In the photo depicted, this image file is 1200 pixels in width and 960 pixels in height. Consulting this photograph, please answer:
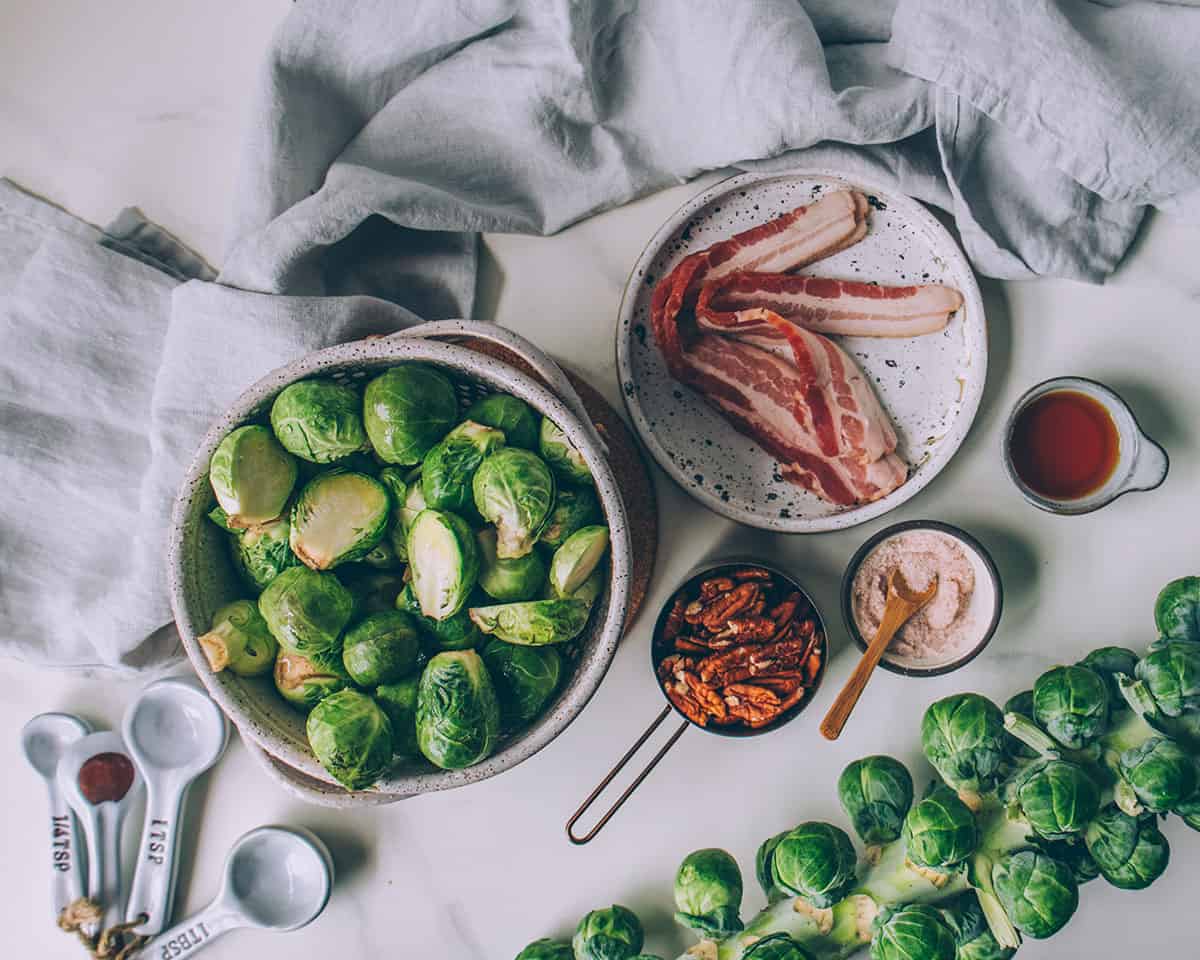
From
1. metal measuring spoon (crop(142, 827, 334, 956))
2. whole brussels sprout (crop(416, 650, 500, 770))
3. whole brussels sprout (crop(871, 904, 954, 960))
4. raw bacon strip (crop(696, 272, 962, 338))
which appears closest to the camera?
whole brussels sprout (crop(416, 650, 500, 770))

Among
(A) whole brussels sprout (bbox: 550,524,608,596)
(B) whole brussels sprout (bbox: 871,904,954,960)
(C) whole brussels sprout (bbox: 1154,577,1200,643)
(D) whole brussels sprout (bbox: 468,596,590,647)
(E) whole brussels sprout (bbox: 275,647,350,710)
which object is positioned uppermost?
(A) whole brussels sprout (bbox: 550,524,608,596)

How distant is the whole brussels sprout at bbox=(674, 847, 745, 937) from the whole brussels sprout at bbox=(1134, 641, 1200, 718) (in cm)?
82

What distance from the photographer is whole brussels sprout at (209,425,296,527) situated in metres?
1.46

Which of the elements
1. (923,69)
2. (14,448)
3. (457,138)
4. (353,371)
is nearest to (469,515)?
(353,371)

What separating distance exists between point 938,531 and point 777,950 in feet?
2.71

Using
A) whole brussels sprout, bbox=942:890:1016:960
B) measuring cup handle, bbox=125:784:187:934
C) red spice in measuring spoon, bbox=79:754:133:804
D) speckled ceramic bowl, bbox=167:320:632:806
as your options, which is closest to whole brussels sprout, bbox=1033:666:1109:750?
whole brussels sprout, bbox=942:890:1016:960

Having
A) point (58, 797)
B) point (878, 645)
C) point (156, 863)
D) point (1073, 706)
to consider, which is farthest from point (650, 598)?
point (58, 797)

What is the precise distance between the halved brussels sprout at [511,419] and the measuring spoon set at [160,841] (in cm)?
94

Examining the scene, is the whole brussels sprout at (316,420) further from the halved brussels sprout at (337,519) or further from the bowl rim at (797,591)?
the bowl rim at (797,591)

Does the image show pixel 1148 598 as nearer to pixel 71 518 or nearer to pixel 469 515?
pixel 469 515

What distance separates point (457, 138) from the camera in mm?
1903

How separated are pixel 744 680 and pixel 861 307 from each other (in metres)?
0.77

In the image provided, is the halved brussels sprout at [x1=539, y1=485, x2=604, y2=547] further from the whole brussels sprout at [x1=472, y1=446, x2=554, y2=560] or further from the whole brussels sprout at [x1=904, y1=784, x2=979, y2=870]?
the whole brussels sprout at [x1=904, y1=784, x2=979, y2=870]

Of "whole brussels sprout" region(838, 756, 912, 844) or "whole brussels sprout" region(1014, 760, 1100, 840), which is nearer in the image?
"whole brussels sprout" region(1014, 760, 1100, 840)
